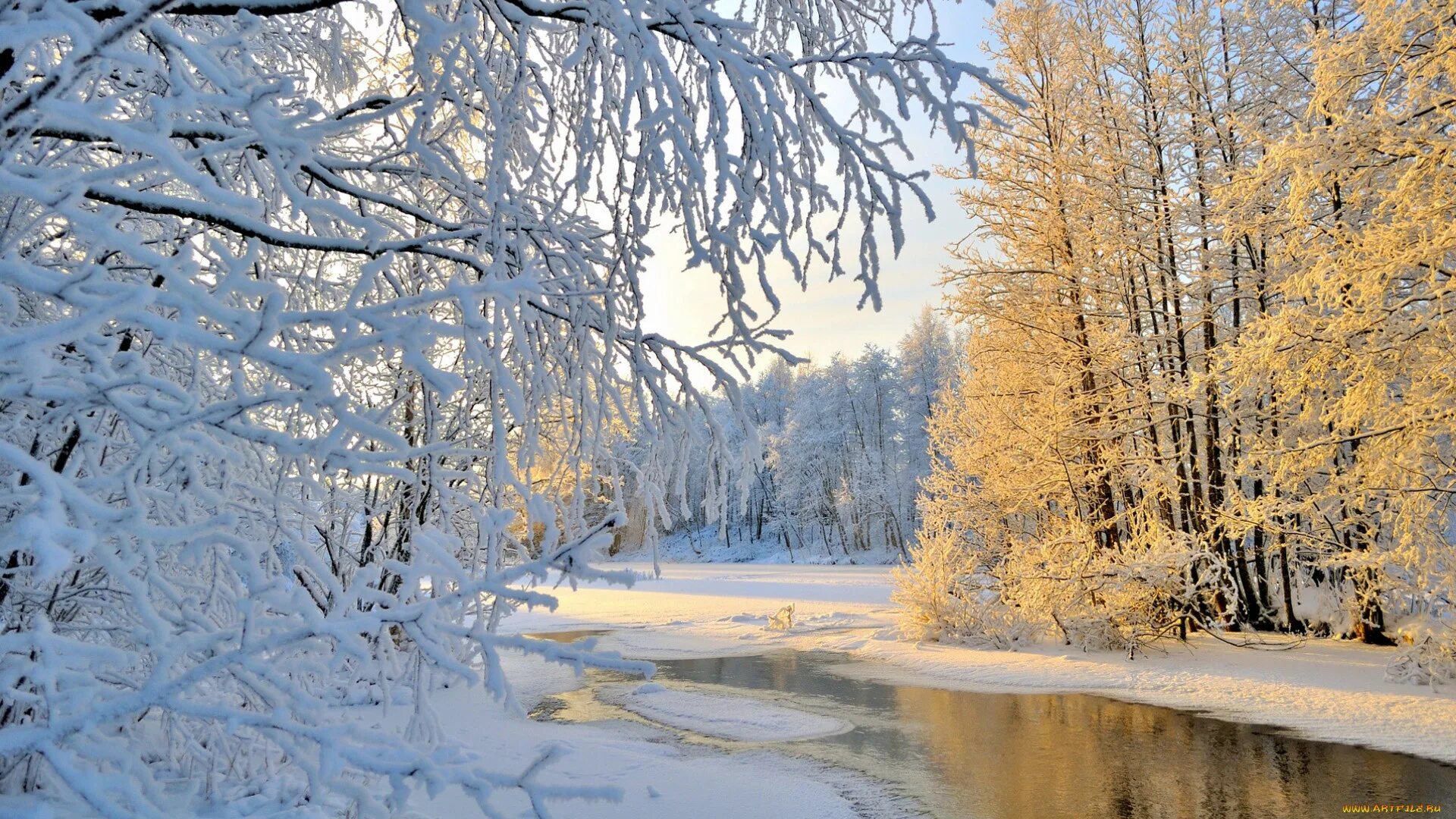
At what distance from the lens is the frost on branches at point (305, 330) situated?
147 centimetres

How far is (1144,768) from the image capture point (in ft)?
22.0

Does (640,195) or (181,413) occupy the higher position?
(640,195)

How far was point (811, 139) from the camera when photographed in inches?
112

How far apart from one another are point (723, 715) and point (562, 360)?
6.94 metres

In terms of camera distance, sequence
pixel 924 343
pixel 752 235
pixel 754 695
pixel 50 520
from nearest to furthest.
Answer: pixel 50 520, pixel 752 235, pixel 754 695, pixel 924 343

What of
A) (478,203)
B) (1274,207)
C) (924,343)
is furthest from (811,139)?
(924,343)

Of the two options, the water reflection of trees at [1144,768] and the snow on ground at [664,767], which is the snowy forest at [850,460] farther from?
the snow on ground at [664,767]

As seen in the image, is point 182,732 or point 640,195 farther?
point 182,732

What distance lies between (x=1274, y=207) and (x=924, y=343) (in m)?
37.3

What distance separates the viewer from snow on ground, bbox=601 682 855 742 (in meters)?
8.06

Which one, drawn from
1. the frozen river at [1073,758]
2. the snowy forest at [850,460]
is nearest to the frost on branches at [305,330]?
the frozen river at [1073,758]

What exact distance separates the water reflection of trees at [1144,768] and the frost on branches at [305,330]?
4.65m

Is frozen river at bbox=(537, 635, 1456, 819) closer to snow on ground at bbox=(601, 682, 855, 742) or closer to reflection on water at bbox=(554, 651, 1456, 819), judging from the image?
reflection on water at bbox=(554, 651, 1456, 819)

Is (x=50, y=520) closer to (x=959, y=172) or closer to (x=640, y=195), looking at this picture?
(x=640, y=195)
